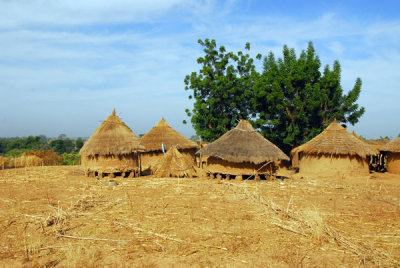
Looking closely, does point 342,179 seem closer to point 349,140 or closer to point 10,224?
point 349,140

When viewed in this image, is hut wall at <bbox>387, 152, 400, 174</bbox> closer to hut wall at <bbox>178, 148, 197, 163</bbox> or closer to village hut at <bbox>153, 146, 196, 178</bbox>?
village hut at <bbox>153, 146, 196, 178</bbox>

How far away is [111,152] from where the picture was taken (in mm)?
12867

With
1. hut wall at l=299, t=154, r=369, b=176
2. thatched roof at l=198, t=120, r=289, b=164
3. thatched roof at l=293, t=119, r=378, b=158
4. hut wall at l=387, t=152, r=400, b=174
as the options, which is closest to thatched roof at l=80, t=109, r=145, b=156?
thatched roof at l=198, t=120, r=289, b=164

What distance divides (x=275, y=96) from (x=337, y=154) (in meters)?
4.98

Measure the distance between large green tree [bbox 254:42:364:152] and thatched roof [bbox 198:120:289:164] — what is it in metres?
5.47

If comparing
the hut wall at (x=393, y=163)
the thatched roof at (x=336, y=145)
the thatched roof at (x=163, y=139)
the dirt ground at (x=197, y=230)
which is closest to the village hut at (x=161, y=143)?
the thatched roof at (x=163, y=139)

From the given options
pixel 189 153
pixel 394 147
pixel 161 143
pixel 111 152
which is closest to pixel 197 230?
pixel 111 152

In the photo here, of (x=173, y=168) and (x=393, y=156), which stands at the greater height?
(x=393, y=156)

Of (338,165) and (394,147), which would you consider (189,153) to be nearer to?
(338,165)

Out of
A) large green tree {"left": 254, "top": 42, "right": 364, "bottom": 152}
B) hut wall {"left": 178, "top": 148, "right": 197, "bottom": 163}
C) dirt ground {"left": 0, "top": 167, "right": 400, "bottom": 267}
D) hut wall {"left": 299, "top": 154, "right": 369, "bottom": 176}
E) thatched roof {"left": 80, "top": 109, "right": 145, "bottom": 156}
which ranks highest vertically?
large green tree {"left": 254, "top": 42, "right": 364, "bottom": 152}

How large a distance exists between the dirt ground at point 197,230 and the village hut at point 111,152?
379cm

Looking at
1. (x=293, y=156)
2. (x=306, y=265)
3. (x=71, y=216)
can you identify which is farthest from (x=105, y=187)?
(x=293, y=156)

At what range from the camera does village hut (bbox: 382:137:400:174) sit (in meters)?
15.7

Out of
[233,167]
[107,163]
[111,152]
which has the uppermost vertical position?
[111,152]
